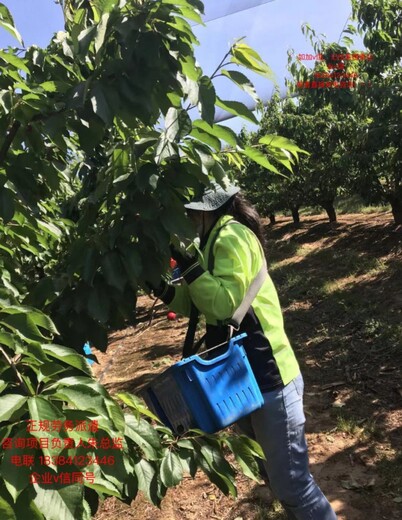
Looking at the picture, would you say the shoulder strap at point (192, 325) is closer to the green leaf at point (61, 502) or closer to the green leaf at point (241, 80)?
the green leaf at point (241, 80)

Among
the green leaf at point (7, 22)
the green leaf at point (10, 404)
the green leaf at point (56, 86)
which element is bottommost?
the green leaf at point (10, 404)

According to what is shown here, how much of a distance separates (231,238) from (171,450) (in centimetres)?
78

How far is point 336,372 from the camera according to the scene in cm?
474

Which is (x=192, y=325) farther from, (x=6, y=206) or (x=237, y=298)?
(x=6, y=206)

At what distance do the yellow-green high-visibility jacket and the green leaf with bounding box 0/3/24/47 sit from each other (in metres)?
0.82

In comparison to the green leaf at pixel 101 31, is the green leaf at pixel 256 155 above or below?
below

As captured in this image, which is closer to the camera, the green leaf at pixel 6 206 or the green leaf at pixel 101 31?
the green leaf at pixel 101 31

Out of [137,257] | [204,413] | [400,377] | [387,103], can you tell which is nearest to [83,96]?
[137,257]

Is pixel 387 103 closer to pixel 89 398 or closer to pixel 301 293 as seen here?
pixel 301 293

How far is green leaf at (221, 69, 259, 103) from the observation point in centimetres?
121

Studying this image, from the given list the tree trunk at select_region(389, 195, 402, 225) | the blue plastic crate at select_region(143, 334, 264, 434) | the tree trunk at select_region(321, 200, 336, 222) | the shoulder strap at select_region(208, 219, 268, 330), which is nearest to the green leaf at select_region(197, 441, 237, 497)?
the blue plastic crate at select_region(143, 334, 264, 434)

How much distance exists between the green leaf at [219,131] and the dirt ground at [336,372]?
2.33ft

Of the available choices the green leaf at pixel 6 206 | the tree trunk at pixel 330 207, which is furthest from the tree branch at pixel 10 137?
the tree trunk at pixel 330 207

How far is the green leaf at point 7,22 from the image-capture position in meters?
1.29
